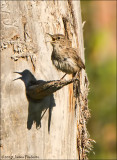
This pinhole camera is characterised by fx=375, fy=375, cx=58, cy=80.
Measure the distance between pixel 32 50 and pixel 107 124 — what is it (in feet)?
10.8

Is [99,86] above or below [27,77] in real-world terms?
above

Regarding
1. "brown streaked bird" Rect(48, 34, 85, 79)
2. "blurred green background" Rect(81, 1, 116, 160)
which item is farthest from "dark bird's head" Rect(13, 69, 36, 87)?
"blurred green background" Rect(81, 1, 116, 160)

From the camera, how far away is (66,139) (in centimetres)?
368

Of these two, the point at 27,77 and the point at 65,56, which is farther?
the point at 65,56

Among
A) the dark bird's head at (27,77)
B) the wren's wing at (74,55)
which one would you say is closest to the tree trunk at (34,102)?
the dark bird's head at (27,77)

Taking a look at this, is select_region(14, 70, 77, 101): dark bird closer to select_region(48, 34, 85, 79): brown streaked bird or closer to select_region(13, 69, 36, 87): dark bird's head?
select_region(13, 69, 36, 87): dark bird's head

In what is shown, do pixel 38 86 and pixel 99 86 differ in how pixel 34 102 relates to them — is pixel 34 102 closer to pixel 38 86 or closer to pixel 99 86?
pixel 38 86

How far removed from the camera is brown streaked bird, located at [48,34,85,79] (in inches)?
145

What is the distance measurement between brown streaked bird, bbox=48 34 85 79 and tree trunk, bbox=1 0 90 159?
7 cm

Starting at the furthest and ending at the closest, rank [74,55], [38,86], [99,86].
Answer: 1. [99,86]
2. [74,55]
3. [38,86]

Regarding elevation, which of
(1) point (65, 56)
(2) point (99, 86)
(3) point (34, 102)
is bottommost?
(3) point (34, 102)

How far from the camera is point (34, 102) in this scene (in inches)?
132

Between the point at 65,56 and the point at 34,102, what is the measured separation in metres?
0.75

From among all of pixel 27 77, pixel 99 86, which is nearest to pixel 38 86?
pixel 27 77
